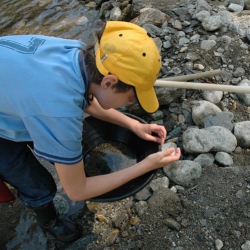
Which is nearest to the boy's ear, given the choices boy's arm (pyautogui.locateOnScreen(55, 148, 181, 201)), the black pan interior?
boy's arm (pyautogui.locateOnScreen(55, 148, 181, 201))

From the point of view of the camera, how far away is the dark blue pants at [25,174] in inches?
60.1

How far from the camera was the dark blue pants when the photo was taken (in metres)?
1.53

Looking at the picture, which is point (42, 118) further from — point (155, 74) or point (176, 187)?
point (176, 187)

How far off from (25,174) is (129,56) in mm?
826

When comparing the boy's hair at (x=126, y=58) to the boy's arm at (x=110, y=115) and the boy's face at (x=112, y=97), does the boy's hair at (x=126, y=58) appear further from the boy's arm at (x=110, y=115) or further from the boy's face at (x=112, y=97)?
the boy's arm at (x=110, y=115)

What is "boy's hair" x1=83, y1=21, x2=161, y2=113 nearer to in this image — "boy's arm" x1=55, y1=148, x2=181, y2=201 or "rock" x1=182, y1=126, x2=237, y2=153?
"boy's arm" x1=55, y1=148, x2=181, y2=201

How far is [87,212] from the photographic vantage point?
2.00 metres

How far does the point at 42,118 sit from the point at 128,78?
344 millimetres

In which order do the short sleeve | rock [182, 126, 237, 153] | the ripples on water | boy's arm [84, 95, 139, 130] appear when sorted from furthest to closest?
the ripples on water → rock [182, 126, 237, 153] → boy's arm [84, 95, 139, 130] → the short sleeve

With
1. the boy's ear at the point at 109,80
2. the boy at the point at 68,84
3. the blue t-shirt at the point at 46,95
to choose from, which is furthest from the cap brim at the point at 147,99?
the blue t-shirt at the point at 46,95

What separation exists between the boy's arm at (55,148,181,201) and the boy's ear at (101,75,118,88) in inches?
12.4

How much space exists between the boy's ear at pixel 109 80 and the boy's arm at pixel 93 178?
316 millimetres

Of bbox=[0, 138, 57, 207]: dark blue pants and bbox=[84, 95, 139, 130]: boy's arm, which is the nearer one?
bbox=[0, 138, 57, 207]: dark blue pants

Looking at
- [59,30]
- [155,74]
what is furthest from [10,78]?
[59,30]
